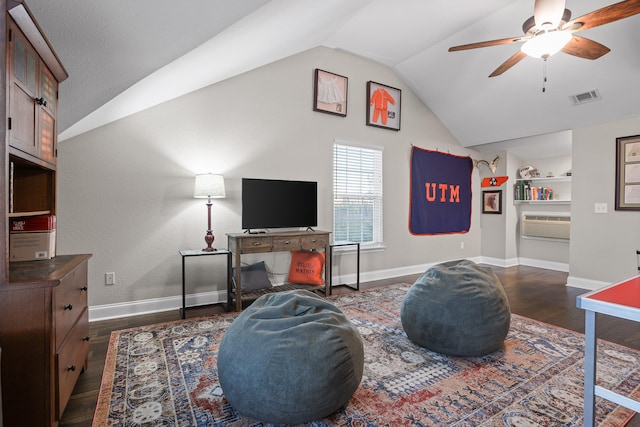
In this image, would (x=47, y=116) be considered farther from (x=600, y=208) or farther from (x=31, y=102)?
(x=600, y=208)

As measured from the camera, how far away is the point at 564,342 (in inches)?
99.5

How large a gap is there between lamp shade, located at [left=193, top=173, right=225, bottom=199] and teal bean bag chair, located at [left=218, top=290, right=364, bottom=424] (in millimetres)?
1769

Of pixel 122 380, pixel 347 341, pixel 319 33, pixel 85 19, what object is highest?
pixel 319 33

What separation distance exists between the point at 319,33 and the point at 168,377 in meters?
3.39

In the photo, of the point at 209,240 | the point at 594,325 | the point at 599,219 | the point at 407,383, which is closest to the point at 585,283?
the point at 599,219

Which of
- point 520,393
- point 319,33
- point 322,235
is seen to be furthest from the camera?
point 322,235

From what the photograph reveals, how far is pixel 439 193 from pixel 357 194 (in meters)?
1.75

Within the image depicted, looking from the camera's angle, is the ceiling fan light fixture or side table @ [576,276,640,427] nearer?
side table @ [576,276,640,427]

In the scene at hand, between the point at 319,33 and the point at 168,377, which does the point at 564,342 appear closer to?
the point at 168,377

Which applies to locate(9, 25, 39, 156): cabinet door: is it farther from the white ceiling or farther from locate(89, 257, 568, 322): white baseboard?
locate(89, 257, 568, 322): white baseboard

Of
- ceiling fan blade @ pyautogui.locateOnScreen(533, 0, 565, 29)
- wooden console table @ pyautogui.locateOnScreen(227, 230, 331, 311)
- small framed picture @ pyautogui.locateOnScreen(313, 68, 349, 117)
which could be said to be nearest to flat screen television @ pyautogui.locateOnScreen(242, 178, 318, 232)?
wooden console table @ pyautogui.locateOnScreen(227, 230, 331, 311)

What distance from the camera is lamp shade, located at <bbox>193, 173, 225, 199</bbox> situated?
3.16 meters

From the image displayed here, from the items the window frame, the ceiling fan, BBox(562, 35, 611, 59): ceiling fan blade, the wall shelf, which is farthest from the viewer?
the wall shelf

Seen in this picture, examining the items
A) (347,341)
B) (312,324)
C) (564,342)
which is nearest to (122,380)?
(312,324)
